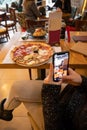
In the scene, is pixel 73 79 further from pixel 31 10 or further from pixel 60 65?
pixel 31 10

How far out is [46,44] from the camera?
1588 mm

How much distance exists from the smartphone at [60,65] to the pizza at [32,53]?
0.31 meters

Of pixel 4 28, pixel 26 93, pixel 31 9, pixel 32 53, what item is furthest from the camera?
pixel 4 28

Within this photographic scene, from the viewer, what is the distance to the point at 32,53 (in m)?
1.46

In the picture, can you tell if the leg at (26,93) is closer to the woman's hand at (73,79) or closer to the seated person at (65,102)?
the seated person at (65,102)

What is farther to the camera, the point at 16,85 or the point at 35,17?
the point at 35,17

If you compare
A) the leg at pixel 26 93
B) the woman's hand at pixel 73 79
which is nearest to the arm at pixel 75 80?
the woman's hand at pixel 73 79

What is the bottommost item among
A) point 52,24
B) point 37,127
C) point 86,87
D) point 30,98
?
point 37,127

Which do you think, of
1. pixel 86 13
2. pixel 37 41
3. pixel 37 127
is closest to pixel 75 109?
pixel 37 127

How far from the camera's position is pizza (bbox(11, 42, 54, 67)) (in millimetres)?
1346

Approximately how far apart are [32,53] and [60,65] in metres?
0.48

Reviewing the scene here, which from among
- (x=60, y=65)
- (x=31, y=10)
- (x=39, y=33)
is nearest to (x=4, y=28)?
(x=31, y=10)

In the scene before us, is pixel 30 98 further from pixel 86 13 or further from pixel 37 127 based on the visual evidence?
pixel 86 13

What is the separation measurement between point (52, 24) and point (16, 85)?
1.94 ft
